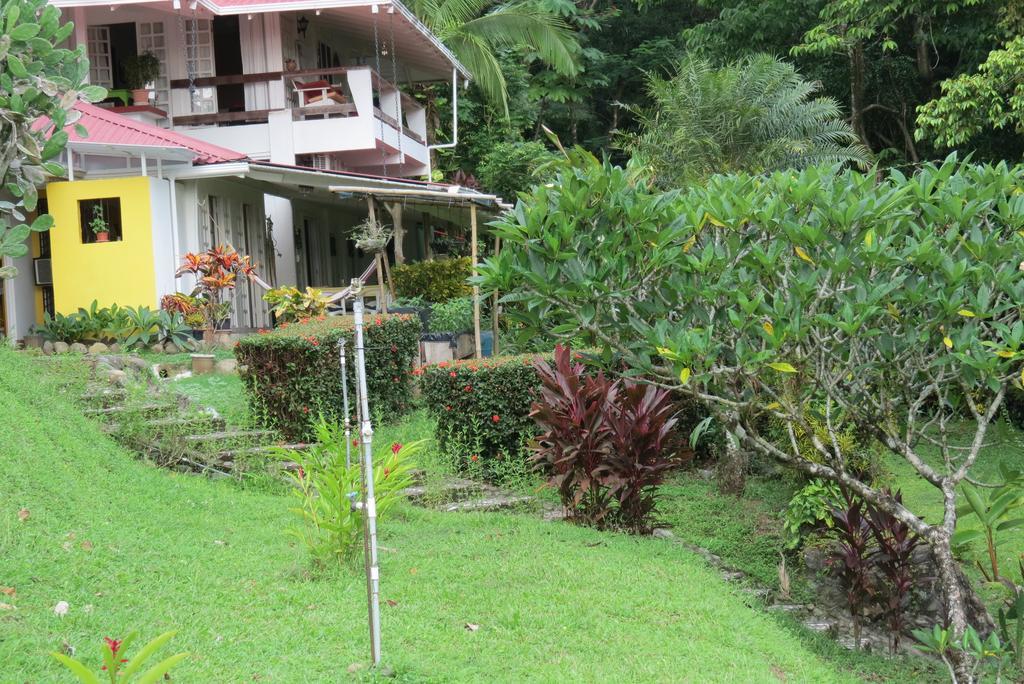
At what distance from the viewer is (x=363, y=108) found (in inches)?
789

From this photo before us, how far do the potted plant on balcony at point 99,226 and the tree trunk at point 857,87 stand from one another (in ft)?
45.1

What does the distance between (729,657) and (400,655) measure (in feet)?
5.90

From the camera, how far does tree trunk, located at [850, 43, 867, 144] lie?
20.8 m

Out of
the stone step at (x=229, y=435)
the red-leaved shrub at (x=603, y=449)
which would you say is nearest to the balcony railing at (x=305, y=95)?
the stone step at (x=229, y=435)

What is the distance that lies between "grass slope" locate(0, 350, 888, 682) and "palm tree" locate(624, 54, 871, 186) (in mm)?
11251

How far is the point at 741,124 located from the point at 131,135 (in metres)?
10.2

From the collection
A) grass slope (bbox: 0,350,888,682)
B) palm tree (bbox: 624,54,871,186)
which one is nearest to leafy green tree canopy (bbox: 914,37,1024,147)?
palm tree (bbox: 624,54,871,186)

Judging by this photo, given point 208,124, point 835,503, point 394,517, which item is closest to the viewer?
point 835,503

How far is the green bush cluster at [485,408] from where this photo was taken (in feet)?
33.2

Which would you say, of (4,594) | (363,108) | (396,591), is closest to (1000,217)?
(396,591)

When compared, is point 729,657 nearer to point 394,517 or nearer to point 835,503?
point 835,503

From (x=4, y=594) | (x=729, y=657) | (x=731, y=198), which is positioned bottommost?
(x=729, y=657)

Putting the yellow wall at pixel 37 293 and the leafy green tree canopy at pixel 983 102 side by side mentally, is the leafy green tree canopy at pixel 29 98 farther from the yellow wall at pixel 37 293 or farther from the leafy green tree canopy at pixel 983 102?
the yellow wall at pixel 37 293

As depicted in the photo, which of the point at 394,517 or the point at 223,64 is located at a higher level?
the point at 223,64
